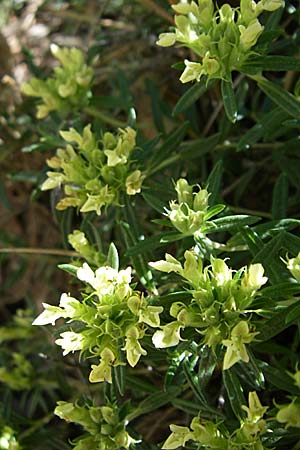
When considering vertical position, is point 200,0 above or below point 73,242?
above

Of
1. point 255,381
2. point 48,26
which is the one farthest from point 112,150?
point 48,26

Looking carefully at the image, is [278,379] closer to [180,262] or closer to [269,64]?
[180,262]

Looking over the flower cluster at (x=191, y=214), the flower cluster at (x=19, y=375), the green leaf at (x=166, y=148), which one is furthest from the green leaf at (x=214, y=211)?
the flower cluster at (x=19, y=375)

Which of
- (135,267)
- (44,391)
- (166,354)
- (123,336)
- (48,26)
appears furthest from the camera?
(48,26)

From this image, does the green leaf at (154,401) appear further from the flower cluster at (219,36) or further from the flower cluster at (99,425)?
the flower cluster at (219,36)

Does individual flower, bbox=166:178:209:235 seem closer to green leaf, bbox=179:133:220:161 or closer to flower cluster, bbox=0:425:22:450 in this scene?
green leaf, bbox=179:133:220:161

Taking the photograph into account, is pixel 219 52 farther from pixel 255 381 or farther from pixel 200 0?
pixel 255 381

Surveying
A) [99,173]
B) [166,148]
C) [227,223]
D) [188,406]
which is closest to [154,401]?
[188,406]
